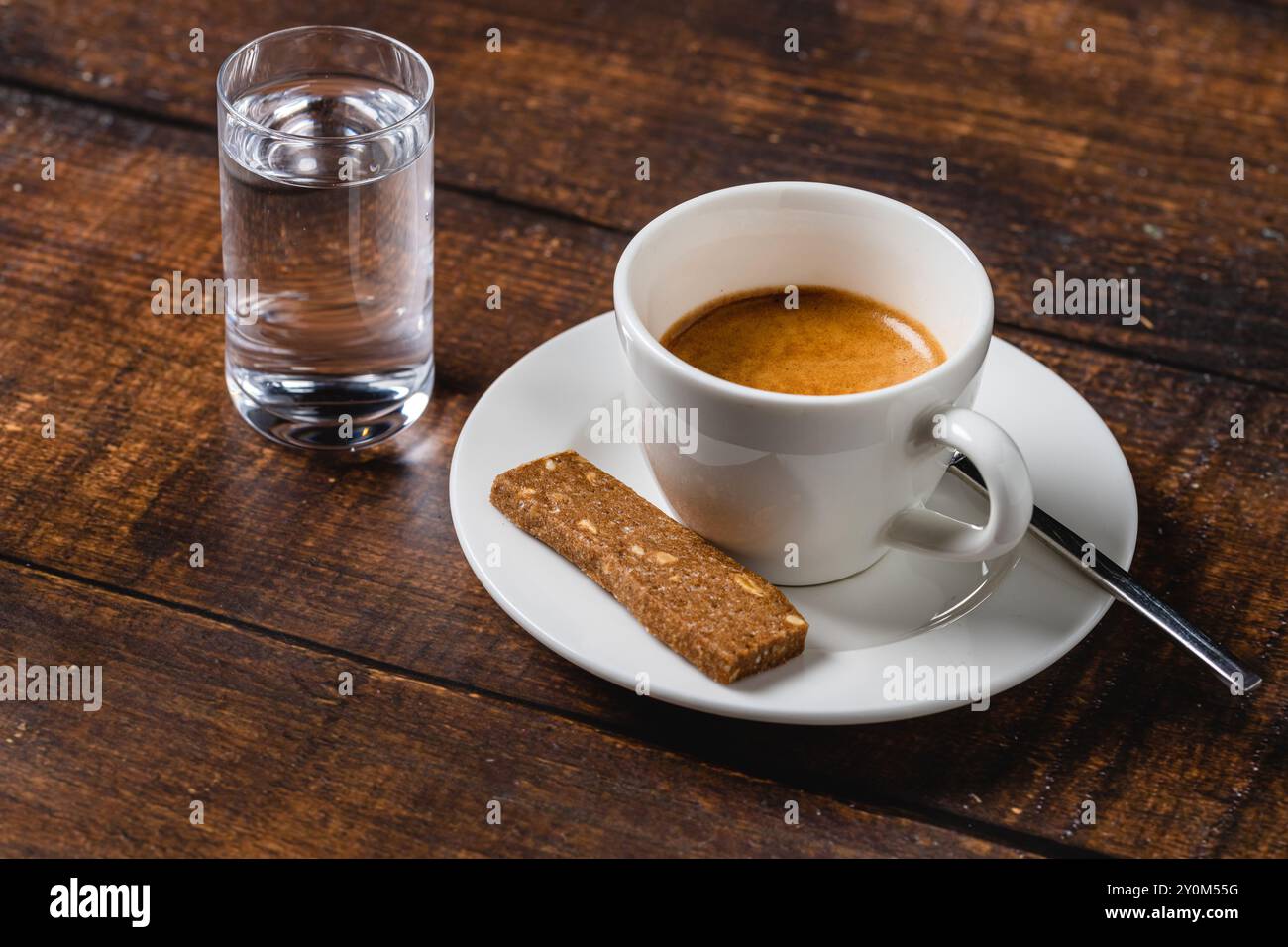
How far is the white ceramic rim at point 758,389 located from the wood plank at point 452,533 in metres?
0.23

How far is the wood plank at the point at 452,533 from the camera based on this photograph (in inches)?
36.8

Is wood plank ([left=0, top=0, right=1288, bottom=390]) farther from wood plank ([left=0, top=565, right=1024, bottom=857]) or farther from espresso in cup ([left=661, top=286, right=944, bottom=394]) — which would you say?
wood plank ([left=0, top=565, right=1024, bottom=857])

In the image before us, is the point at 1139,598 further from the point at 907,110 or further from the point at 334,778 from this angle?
the point at 907,110

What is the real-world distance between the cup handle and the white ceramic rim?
0.13ft

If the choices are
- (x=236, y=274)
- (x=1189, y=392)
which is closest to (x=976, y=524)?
(x=1189, y=392)

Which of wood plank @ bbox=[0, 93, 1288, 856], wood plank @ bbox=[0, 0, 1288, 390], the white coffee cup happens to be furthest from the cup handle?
wood plank @ bbox=[0, 0, 1288, 390]

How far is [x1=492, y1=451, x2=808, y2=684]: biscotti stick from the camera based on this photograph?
90cm

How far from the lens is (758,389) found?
Result: 0.98 metres

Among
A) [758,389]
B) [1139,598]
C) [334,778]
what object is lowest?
[334,778]

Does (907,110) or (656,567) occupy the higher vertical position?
(907,110)

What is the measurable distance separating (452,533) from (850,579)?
1.03 feet

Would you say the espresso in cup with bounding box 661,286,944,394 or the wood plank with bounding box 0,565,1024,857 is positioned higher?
the espresso in cup with bounding box 661,286,944,394

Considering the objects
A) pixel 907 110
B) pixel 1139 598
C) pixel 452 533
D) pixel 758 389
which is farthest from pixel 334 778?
pixel 907 110

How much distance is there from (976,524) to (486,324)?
1.63 feet
